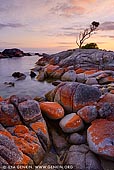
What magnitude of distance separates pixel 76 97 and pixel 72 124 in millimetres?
1561

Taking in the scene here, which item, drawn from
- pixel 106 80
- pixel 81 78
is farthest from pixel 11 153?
pixel 81 78

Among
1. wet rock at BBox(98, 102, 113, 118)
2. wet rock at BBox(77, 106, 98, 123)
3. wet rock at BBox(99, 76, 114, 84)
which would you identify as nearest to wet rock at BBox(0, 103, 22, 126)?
wet rock at BBox(77, 106, 98, 123)

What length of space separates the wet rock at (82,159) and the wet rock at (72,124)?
90 centimetres

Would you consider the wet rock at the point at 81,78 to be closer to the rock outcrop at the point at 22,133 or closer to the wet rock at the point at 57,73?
the wet rock at the point at 57,73

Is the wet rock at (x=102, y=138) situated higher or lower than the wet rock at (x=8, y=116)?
lower

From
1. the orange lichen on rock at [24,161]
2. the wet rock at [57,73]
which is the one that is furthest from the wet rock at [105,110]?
the wet rock at [57,73]

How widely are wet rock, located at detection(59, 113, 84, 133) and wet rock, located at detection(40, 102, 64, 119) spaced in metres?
0.43

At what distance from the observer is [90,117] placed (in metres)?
7.55

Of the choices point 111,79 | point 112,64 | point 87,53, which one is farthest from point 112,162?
point 87,53

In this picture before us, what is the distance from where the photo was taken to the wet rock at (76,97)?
8562 mm

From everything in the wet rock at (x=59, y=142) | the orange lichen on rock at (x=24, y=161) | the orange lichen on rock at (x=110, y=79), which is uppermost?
the orange lichen on rock at (x=110, y=79)

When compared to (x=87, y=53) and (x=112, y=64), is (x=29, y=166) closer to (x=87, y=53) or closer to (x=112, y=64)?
(x=112, y=64)

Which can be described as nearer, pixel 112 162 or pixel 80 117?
pixel 112 162

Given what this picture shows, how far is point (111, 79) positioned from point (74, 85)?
26.1 ft
